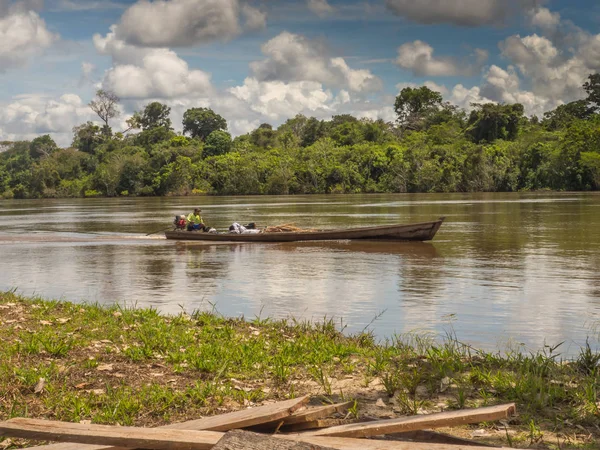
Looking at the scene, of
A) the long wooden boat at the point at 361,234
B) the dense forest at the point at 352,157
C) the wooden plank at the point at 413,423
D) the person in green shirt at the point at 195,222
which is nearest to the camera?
the wooden plank at the point at 413,423

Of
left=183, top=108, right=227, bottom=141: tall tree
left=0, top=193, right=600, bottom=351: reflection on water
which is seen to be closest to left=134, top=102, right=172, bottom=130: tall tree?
left=183, top=108, right=227, bottom=141: tall tree

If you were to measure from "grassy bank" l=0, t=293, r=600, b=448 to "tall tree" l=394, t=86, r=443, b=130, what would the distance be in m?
107

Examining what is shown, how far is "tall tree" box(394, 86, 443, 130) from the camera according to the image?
372 ft

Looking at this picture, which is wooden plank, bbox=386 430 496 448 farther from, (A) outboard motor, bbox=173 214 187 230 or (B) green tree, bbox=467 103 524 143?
(B) green tree, bbox=467 103 524 143

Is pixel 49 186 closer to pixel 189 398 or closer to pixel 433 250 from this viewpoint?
pixel 433 250

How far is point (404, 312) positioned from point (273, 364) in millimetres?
5642

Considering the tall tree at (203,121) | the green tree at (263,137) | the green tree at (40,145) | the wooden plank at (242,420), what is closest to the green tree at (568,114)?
the green tree at (263,137)

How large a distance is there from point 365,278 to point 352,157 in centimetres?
7788

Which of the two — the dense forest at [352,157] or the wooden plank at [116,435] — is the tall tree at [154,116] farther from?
the wooden plank at [116,435]

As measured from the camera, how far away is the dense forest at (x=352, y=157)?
8250 centimetres

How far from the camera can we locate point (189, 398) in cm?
587

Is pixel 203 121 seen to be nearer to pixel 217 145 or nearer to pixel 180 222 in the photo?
pixel 217 145

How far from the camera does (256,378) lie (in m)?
6.54

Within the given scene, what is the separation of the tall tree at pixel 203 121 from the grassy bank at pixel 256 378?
4597 inches
